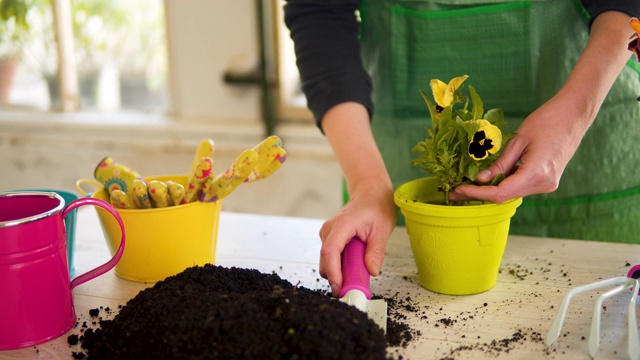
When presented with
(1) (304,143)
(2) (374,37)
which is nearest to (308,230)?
(2) (374,37)

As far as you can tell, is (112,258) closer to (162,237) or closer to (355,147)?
(162,237)

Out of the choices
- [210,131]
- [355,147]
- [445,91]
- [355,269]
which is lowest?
[210,131]

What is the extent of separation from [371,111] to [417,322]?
448mm

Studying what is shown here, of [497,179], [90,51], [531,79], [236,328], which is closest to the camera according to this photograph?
[236,328]

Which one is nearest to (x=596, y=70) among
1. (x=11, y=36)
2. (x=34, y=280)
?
→ (x=34, y=280)

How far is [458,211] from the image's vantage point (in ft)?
2.92

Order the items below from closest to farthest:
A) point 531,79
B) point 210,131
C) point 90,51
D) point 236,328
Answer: point 236,328, point 531,79, point 210,131, point 90,51

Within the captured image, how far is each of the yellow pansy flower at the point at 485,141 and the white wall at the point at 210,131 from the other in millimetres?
1187

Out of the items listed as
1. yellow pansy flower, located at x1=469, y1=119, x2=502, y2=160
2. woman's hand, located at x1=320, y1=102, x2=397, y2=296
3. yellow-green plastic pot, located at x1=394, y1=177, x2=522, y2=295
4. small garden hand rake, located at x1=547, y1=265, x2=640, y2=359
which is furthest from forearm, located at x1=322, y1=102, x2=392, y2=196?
small garden hand rake, located at x1=547, y1=265, x2=640, y2=359

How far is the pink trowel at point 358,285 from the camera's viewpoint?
842mm

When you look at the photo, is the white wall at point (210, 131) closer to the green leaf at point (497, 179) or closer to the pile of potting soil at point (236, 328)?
the green leaf at point (497, 179)

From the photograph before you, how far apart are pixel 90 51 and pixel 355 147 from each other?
1.60m

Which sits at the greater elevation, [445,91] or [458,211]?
[445,91]

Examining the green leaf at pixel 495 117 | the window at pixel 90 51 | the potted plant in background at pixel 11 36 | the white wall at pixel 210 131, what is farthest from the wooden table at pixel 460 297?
the potted plant in background at pixel 11 36
